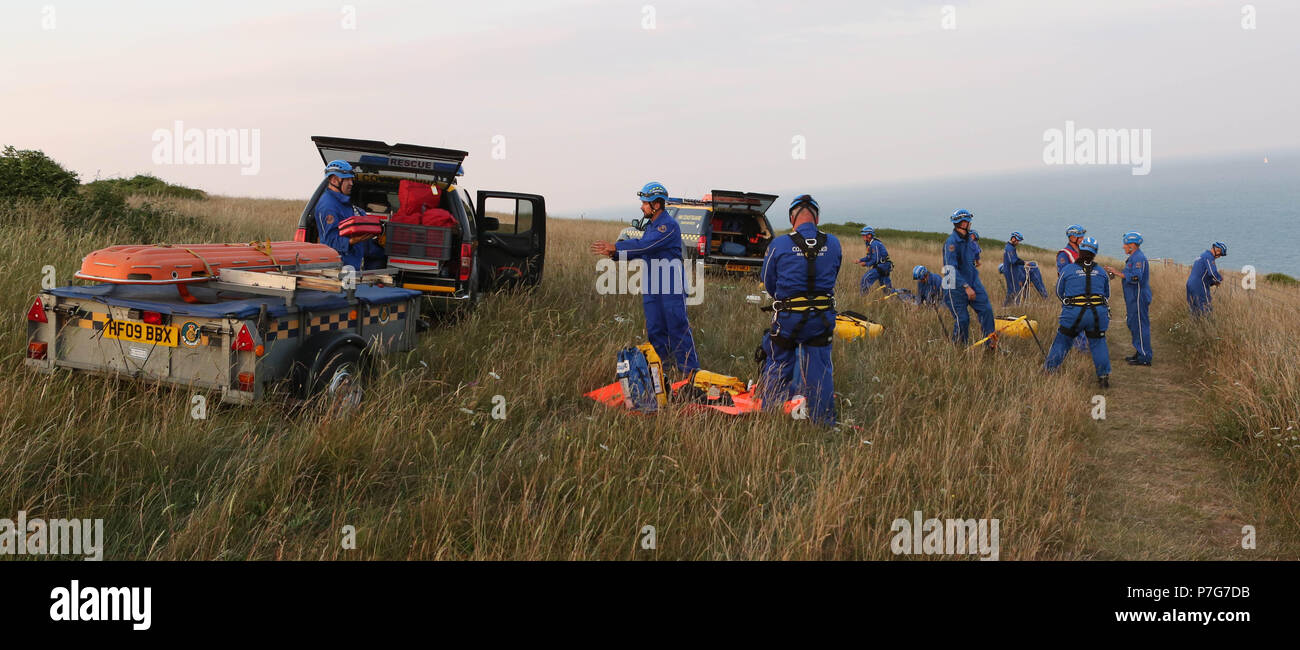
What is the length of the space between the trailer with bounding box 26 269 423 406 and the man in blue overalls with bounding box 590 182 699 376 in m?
2.82

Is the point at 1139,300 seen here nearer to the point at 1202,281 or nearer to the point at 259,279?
the point at 1202,281

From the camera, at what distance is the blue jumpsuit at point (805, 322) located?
600 centimetres

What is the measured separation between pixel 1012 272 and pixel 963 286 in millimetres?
6942

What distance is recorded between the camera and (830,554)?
12.5 feet

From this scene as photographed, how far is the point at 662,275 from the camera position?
7605 mm

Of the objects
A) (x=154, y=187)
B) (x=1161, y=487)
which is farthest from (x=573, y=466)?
(x=154, y=187)

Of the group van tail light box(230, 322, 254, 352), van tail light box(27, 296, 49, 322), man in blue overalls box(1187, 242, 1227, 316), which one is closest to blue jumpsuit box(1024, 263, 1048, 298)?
man in blue overalls box(1187, 242, 1227, 316)

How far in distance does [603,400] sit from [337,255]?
2.50m

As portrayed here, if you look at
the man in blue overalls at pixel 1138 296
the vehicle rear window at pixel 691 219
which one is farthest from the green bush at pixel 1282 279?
the vehicle rear window at pixel 691 219

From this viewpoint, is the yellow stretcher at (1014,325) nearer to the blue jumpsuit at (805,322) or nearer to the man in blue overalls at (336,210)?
the blue jumpsuit at (805,322)

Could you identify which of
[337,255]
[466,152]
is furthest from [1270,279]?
[337,255]

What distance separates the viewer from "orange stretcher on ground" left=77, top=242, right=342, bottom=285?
487cm

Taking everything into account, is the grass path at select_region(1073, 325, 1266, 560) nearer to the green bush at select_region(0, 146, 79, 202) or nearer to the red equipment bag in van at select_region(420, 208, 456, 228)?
the red equipment bag in van at select_region(420, 208, 456, 228)

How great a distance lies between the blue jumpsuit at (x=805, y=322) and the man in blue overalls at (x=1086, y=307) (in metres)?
4.33
